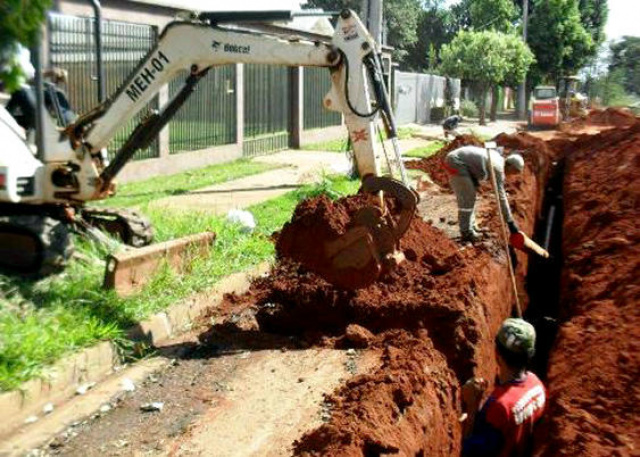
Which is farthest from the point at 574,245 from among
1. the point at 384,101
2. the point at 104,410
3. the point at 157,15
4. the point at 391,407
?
the point at 157,15

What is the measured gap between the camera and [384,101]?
8.03 m

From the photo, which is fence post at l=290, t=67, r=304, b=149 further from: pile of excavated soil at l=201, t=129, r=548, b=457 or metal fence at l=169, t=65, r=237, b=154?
pile of excavated soil at l=201, t=129, r=548, b=457

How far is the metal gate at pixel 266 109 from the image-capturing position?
21.9 meters

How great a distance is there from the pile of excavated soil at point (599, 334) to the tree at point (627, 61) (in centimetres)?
5527

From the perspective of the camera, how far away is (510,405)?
4840 millimetres

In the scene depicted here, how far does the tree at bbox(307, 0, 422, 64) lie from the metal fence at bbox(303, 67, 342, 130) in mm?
29980

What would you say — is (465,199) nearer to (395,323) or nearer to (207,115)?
(395,323)

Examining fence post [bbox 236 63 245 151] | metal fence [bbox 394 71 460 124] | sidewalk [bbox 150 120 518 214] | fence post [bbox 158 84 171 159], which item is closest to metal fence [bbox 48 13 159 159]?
fence post [bbox 158 84 171 159]

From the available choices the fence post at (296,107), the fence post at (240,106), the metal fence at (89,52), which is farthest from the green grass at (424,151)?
the metal fence at (89,52)

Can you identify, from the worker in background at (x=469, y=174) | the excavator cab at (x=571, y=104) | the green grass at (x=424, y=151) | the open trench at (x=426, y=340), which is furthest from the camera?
the excavator cab at (x=571, y=104)

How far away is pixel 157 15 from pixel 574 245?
1020cm

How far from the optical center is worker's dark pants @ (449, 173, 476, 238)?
37.5 ft

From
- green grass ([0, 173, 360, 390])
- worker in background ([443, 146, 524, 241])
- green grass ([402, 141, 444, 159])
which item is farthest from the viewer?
green grass ([402, 141, 444, 159])

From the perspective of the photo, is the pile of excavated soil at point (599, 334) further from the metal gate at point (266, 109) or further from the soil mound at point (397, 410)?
the metal gate at point (266, 109)
